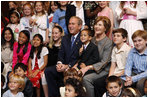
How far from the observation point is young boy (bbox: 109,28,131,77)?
3531 millimetres

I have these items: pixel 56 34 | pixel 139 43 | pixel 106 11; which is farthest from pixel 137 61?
pixel 56 34

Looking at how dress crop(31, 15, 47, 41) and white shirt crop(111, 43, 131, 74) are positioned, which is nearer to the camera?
white shirt crop(111, 43, 131, 74)

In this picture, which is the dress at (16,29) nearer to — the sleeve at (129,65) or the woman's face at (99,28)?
the woman's face at (99,28)

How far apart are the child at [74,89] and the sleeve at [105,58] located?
0.36m

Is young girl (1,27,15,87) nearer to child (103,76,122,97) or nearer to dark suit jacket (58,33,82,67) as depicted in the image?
dark suit jacket (58,33,82,67)

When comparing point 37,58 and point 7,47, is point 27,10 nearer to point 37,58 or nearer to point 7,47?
point 7,47

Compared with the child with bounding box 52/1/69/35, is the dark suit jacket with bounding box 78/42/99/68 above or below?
below

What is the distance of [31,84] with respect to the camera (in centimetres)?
388

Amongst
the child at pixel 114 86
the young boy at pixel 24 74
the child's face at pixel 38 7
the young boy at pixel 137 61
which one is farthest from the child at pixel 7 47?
the young boy at pixel 137 61

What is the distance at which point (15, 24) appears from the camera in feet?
16.4

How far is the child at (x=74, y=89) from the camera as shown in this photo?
3281 millimetres

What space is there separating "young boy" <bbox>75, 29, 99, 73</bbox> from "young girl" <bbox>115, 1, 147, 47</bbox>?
0.58 m

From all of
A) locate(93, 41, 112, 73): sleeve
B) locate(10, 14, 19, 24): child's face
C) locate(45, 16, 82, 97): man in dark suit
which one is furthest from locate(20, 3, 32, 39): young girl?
locate(93, 41, 112, 73): sleeve

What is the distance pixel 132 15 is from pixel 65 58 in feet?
3.70
